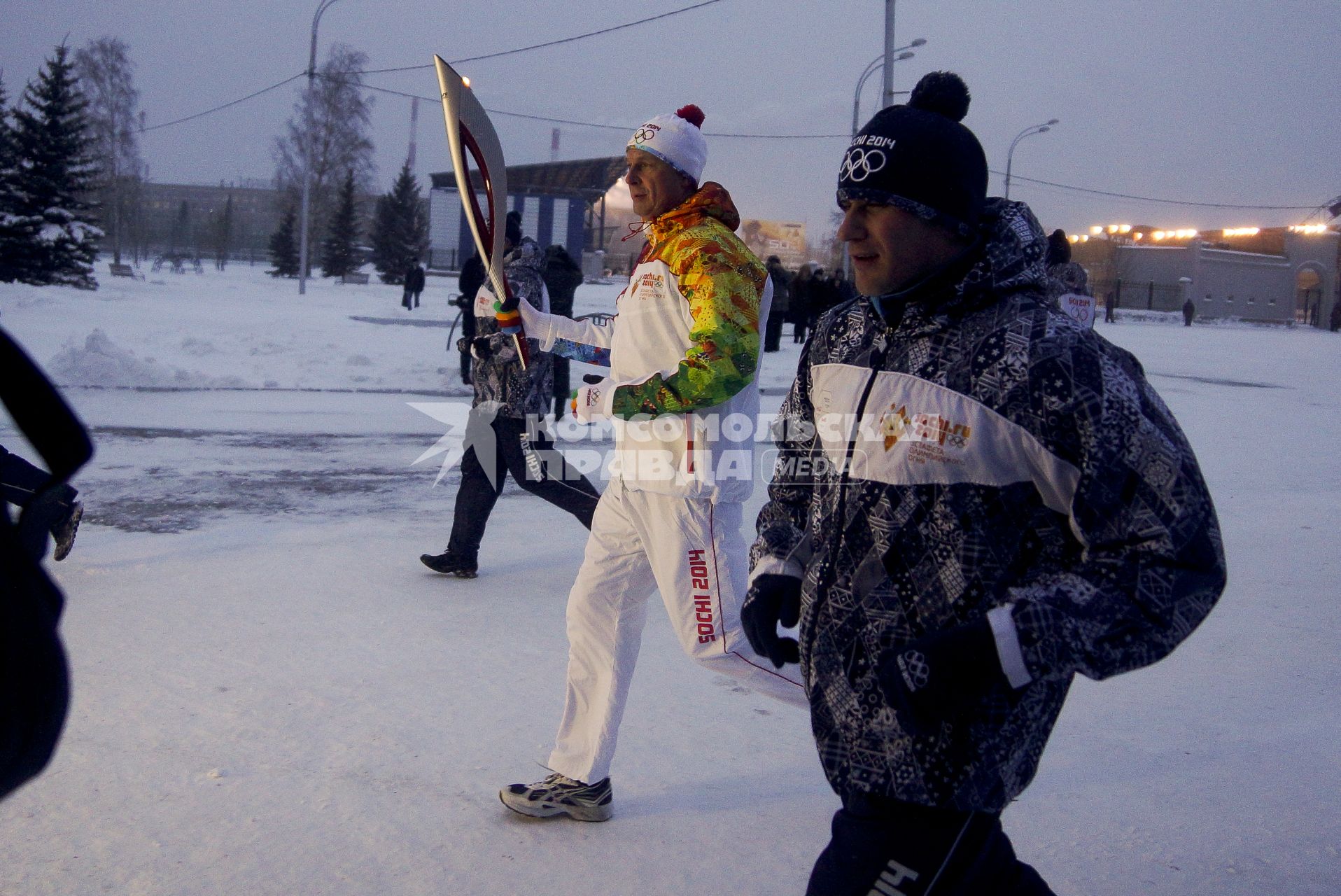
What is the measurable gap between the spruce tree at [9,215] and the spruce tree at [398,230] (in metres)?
20.5

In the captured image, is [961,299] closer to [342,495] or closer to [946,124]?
[946,124]

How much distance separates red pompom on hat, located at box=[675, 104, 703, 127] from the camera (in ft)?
11.0

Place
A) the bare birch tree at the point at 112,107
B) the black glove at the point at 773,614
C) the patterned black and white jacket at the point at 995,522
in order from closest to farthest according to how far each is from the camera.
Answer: the patterned black and white jacket at the point at 995,522
the black glove at the point at 773,614
the bare birch tree at the point at 112,107

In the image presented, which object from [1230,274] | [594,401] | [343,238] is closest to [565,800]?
[594,401]

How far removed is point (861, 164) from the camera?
1.95 m

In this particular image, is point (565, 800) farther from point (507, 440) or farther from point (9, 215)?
point (9, 215)

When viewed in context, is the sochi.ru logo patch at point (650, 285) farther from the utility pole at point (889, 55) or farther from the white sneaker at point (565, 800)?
the utility pole at point (889, 55)

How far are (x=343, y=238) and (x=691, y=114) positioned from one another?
55.2 meters

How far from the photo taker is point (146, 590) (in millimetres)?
5094

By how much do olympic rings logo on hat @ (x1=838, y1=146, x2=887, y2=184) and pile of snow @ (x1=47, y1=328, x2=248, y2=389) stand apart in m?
11.5

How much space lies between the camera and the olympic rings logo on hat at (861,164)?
192 cm

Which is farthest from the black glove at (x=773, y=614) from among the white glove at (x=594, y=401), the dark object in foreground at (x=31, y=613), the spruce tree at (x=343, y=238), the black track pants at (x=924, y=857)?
the spruce tree at (x=343, y=238)

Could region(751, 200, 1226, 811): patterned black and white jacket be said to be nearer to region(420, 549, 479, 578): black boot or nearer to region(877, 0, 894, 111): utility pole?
region(420, 549, 479, 578): black boot

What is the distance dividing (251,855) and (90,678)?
5.13 feet
